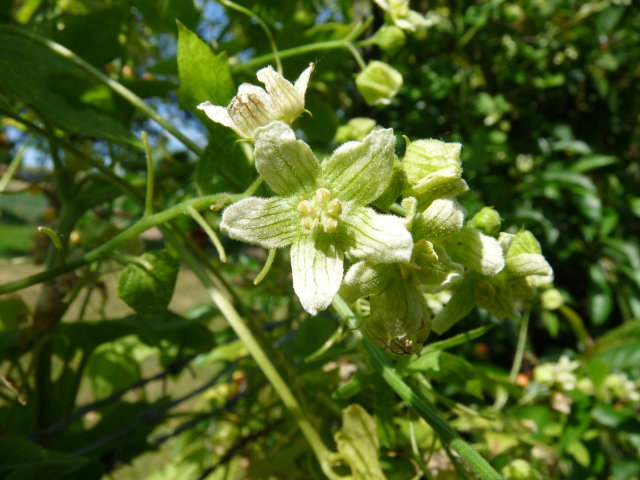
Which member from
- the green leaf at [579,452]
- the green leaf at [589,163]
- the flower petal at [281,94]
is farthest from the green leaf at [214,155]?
the green leaf at [589,163]

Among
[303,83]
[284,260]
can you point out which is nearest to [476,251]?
[303,83]

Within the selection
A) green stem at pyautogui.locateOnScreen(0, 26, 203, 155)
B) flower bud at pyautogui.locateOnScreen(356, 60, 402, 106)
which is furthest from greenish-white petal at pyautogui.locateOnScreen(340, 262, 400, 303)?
flower bud at pyautogui.locateOnScreen(356, 60, 402, 106)

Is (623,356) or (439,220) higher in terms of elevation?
(439,220)

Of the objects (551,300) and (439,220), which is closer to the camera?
(439,220)

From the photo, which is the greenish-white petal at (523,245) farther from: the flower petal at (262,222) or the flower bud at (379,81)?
the flower bud at (379,81)

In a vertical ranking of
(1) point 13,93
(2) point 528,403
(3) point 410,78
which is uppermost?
(1) point 13,93

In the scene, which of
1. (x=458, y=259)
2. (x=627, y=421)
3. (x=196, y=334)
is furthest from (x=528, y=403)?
(x=458, y=259)

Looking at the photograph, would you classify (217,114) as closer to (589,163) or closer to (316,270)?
(316,270)

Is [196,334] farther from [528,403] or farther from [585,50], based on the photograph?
[585,50]
